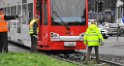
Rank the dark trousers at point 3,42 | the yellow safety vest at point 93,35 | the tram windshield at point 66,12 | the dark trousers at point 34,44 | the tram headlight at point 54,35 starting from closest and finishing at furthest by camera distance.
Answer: the yellow safety vest at point 93,35 → the dark trousers at point 3,42 → the dark trousers at point 34,44 → the tram headlight at point 54,35 → the tram windshield at point 66,12

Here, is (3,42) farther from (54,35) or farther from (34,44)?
(54,35)

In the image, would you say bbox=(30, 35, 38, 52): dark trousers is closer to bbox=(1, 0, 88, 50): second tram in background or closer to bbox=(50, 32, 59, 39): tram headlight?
bbox=(1, 0, 88, 50): second tram in background

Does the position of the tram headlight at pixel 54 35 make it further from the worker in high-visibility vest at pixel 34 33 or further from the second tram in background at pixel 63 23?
the worker in high-visibility vest at pixel 34 33

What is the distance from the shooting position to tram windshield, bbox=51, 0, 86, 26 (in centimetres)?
2127

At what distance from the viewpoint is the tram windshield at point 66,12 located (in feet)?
69.8

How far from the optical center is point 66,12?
21281 mm

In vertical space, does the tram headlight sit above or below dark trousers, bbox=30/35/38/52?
above

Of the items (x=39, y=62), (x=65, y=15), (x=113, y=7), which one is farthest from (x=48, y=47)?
(x=113, y=7)

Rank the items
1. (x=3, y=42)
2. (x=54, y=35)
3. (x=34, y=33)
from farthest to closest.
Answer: (x=54, y=35) → (x=34, y=33) → (x=3, y=42)

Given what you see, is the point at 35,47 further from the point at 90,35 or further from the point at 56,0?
the point at 90,35

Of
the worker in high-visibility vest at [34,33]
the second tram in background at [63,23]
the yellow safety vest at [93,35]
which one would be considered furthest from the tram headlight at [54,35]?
the yellow safety vest at [93,35]

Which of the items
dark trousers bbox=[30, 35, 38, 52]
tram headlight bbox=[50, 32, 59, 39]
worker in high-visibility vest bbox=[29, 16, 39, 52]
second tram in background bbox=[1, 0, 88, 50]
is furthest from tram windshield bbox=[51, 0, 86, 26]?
dark trousers bbox=[30, 35, 38, 52]

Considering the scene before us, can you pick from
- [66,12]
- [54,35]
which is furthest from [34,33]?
[66,12]

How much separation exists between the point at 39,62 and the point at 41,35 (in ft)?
27.9
